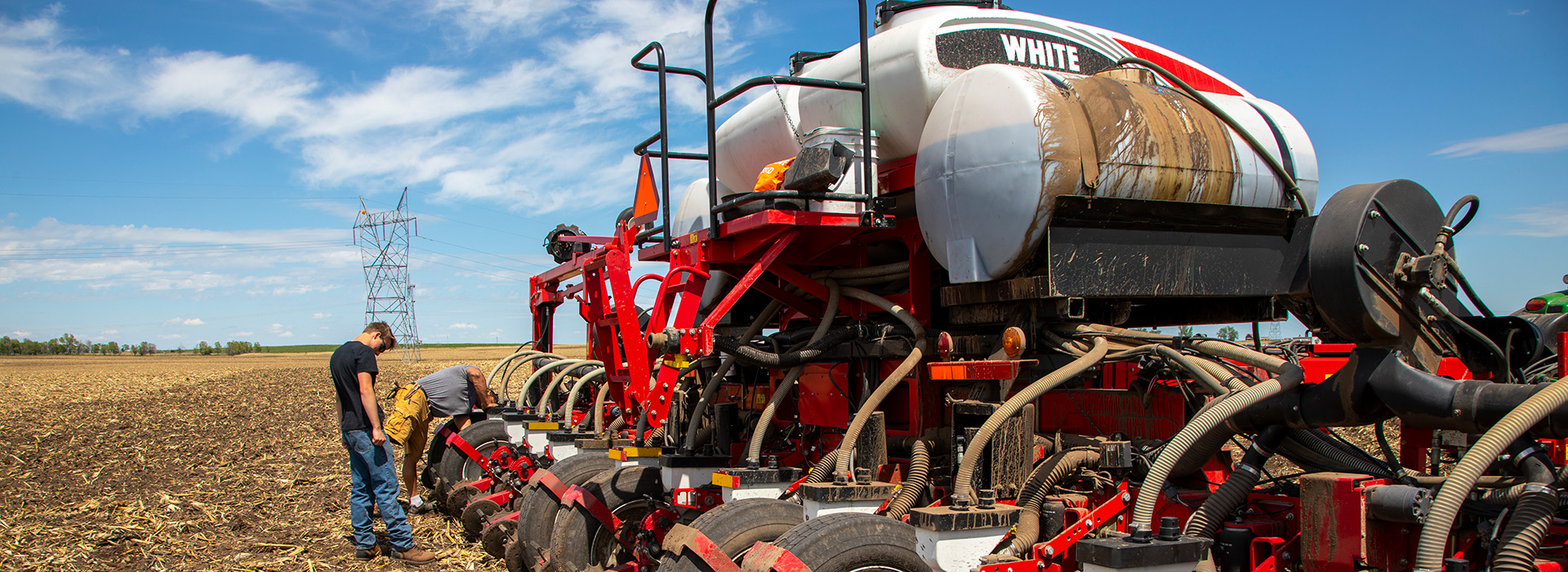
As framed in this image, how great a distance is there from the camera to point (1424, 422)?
293 cm

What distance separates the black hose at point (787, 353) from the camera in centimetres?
518

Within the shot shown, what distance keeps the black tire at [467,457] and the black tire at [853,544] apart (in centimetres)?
510

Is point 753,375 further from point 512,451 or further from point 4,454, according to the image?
point 4,454

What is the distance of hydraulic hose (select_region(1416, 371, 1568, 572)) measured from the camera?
8.20ft

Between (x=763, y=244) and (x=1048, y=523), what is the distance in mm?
2181

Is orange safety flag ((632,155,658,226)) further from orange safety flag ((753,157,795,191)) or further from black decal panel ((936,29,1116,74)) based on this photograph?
black decal panel ((936,29,1116,74))

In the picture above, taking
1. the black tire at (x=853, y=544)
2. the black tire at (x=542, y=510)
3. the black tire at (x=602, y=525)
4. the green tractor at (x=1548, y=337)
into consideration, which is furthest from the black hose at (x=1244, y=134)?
the black tire at (x=542, y=510)

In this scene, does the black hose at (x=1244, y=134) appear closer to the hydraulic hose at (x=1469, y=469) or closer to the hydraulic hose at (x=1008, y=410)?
the hydraulic hose at (x=1008, y=410)

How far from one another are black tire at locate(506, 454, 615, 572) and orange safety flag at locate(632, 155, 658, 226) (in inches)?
63.5

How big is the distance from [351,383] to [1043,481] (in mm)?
4968

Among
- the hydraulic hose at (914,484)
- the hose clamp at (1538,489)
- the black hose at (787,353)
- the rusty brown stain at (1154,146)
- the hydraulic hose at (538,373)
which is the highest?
the rusty brown stain at (1154,146)

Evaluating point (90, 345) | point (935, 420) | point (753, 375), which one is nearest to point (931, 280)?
point (935, 420)

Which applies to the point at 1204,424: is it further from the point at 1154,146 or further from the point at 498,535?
the point at 498,535

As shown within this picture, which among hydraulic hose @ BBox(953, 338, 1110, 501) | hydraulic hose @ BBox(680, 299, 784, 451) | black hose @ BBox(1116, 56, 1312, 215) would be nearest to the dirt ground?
hydraulic hose @ BBox(680, 299, 784, 451)
